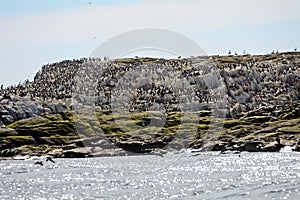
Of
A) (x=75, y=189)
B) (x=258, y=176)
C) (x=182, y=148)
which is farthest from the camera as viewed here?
(x=182, y=148)

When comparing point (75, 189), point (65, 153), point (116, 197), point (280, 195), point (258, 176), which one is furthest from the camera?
point (65, 153)

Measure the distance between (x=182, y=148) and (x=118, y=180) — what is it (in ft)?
348

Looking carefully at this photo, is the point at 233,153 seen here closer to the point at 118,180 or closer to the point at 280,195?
the point at 118,180

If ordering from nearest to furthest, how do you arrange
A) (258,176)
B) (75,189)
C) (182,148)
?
(75,189), (258,176), (182,148)

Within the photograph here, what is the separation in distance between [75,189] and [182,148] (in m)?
120

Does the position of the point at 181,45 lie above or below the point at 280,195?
above

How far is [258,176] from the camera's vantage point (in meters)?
90.1

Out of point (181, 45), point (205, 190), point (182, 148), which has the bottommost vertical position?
point (182, 148)

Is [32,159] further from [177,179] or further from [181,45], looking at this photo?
[181,45]

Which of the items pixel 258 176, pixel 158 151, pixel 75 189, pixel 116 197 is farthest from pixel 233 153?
pixel 116 197

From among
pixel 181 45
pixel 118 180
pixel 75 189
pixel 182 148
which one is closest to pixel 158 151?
Answer: pixel 182 148

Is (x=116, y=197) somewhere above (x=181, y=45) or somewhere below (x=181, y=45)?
below

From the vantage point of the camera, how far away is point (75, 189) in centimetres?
8125

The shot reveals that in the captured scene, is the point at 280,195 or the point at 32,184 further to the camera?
the point at 32,184
